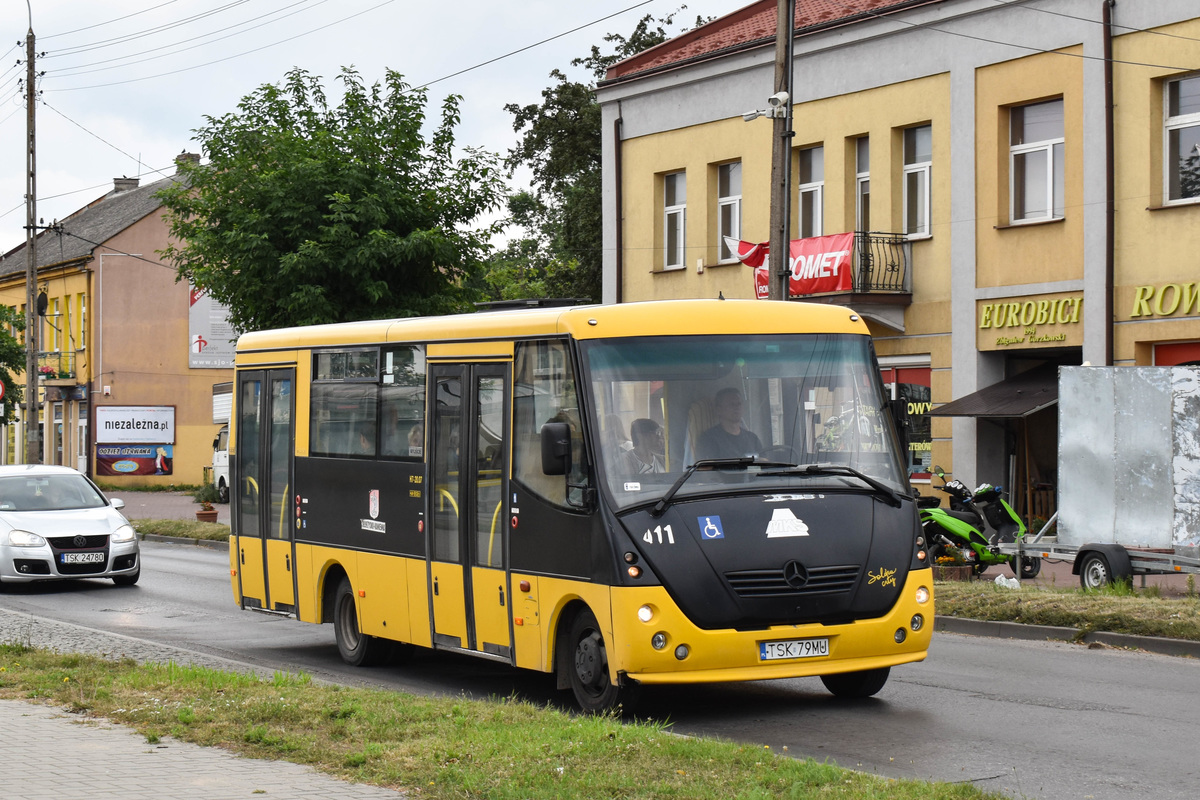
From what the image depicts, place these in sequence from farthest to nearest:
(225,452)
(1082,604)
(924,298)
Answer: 1. (225,452)
2. (924,298)
3. (1082,604)

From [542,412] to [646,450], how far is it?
0.96m

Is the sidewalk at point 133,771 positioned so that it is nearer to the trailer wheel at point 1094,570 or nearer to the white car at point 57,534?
the trailer wheel at point 1094,570

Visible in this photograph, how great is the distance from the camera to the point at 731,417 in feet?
32.6

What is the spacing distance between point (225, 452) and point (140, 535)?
980cm

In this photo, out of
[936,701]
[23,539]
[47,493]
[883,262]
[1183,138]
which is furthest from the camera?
[883,262]

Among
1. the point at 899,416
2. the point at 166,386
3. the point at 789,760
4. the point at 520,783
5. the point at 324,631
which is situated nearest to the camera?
the point at 520,783

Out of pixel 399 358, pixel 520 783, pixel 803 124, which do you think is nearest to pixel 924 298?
pixel 803 124

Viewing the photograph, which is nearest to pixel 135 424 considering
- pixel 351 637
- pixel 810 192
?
pixel 810 192

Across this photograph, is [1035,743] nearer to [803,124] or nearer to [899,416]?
[899,416]

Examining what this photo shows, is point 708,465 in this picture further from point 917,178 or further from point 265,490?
point 917,178

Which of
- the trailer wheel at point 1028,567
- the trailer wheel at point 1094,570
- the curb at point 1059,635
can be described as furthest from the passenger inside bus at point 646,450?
the trailer wheel at point 1028,567

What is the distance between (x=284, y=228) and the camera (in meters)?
28.5

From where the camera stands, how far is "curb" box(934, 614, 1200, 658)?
42.9 ft

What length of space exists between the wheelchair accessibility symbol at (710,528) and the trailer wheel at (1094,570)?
28.5ft
